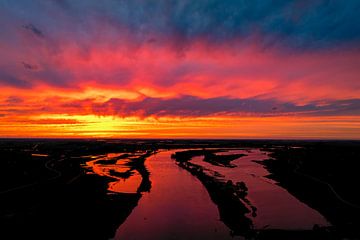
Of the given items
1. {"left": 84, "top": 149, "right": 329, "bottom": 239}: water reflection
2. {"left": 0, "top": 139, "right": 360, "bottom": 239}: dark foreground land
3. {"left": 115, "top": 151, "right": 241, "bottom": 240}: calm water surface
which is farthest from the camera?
{"left": 84, "top": 149, "right": 329, "bottom": 239}: water reflection

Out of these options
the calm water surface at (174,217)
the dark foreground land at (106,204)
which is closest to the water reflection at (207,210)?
the calm water surface at (174,217)

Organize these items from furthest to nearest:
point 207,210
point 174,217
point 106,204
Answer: point 106,204 < point 207,210 < point 174,217

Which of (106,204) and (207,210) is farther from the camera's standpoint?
(106,204)

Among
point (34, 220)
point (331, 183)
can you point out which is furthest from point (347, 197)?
point (34, 220)

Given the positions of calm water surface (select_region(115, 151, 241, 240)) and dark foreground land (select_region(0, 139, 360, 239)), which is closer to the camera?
dark foreground land (select_region(0, 139, 360, 239))

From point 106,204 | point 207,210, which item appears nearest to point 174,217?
point 207,210

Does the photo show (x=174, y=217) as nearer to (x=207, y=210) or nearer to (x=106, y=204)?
(x=207, y=210)

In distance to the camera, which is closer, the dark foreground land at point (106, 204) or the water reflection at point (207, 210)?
the dark foreground land at point (106, 204)

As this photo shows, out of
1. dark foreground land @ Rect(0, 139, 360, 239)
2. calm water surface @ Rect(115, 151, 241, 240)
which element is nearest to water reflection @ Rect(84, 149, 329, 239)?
calm water surface @ Rect(115, 151, 241, 240)

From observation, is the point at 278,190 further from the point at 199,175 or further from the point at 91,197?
the point at 91,197

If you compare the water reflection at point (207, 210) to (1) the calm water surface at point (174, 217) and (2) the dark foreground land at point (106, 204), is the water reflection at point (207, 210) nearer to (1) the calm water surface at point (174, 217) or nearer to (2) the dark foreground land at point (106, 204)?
(1) the calm water surface at point (174, 217)

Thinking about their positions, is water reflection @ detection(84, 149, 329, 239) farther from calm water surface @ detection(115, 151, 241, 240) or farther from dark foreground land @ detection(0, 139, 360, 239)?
dark foreground land @ detection(0, 139, 360, 239)
